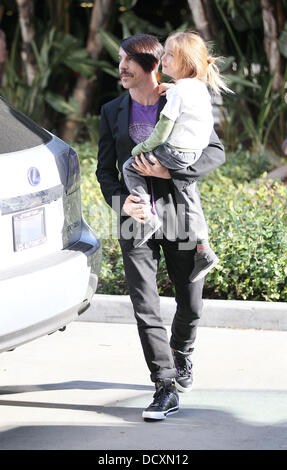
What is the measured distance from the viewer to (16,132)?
15.1ft

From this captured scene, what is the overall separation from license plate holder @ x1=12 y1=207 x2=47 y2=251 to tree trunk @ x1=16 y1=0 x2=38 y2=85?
317 inches

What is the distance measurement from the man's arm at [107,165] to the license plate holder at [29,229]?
1.19 ft

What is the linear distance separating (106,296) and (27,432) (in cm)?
207

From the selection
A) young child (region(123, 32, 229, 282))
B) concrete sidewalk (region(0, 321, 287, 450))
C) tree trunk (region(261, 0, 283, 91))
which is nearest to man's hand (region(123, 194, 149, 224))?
young child (region(123, 32, 229, 282))

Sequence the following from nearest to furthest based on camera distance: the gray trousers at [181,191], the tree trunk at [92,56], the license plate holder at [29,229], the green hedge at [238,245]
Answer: the license plate holder at [29,229] → the gray trousers at [181,191] → the green hedge at [238,245] → the tree trunk at [92,56]

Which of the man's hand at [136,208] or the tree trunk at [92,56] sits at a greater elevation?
the man's hand at [136,208]

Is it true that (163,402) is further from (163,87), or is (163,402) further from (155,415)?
(163,87)

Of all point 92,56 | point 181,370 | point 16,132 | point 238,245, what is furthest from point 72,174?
point 92,56

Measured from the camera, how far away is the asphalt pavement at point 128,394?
4301mm

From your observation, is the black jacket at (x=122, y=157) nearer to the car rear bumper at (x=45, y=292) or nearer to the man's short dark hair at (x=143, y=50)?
the man's short dark hair at (x=143, y=50)

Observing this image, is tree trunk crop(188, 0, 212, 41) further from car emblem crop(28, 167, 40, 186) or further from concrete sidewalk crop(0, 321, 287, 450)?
car emblem crop(28, 167, 40, 186)

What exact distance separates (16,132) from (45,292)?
84 centimetres

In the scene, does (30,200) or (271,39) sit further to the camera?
(271,39)

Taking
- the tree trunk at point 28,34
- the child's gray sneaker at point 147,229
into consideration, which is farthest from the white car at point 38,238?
the tree trunk at point 28,34
